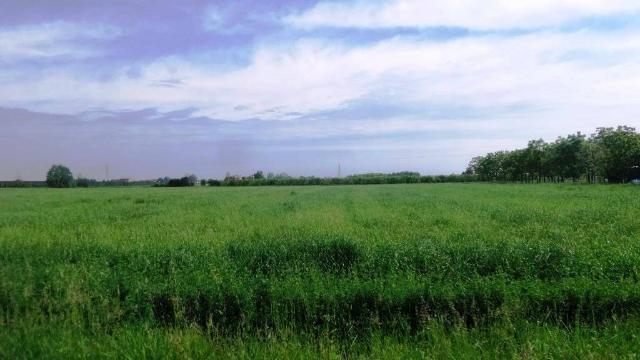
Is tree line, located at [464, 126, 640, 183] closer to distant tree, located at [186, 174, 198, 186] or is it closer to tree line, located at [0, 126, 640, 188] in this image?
tree line, located at [0, 126, 640, 188]

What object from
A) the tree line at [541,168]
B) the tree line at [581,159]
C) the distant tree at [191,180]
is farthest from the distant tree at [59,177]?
the tree line at [581,159]

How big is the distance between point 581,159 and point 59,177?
422ft

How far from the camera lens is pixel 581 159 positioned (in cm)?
7725

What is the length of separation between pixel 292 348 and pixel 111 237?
359 inches

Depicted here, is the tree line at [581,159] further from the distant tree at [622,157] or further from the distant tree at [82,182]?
the distant tree at [82,182]

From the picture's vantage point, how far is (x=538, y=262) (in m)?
8.58

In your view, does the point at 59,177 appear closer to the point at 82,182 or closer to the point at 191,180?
the point at 82,182

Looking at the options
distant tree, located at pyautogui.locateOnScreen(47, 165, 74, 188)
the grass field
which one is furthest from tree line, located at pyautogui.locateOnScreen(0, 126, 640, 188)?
the grass field

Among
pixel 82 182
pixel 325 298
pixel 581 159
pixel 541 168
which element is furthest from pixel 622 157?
pixel 82 182

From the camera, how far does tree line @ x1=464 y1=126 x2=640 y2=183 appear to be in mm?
65000

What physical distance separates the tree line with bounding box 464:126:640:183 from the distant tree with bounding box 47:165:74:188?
11621 centimetres

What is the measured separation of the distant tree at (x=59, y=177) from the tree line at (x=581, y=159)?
11621cm

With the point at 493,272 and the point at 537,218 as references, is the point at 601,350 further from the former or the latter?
the point at 537,218

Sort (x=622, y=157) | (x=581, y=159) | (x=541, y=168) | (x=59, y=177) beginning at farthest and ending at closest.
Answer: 1. (x=59, y=177)
2. (x=541, y=168)
3. (x=581, y=159)
4. (x=622, y=157)
